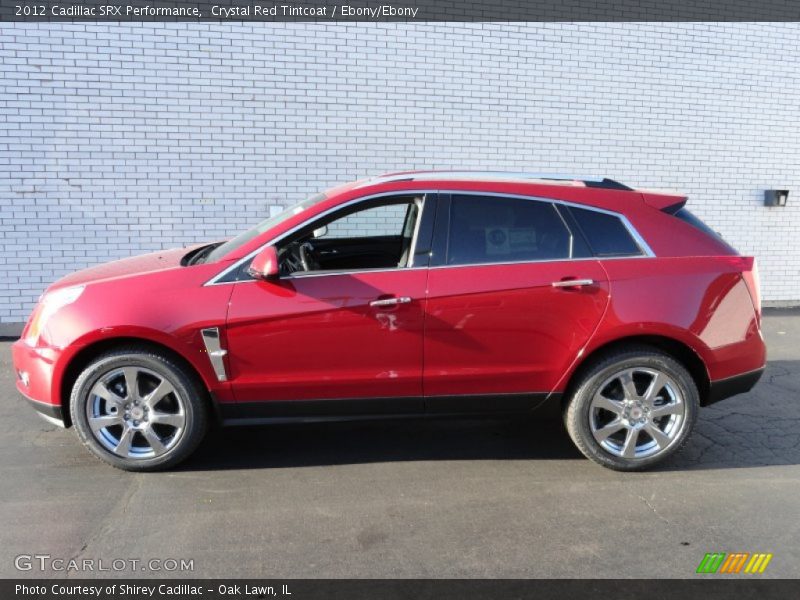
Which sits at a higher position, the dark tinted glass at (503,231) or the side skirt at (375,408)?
the dark tinted glass at (503,231)

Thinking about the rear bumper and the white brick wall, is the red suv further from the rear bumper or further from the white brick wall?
the white brick wall

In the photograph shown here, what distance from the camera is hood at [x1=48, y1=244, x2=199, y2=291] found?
3.66 meters

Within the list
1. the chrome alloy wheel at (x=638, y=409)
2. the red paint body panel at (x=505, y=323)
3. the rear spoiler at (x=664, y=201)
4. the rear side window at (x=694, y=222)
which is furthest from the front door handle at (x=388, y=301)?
the rear side window at (x=694, y=222)

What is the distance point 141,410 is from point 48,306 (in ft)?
2.78

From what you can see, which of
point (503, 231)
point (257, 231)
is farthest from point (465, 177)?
point (257, 231)

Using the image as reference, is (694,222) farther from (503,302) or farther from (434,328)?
(434,328)

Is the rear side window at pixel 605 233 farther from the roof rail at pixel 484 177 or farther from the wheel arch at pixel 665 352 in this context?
the wheel arch at pixel 665 352

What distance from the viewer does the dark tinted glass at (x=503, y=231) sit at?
11.8 ft

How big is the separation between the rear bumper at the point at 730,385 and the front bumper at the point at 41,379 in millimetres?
3940

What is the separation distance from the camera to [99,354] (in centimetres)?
353

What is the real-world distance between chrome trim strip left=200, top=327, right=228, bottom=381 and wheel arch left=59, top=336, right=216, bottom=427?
4.4 inches

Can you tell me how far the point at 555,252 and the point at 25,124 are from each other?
6.05 metres
